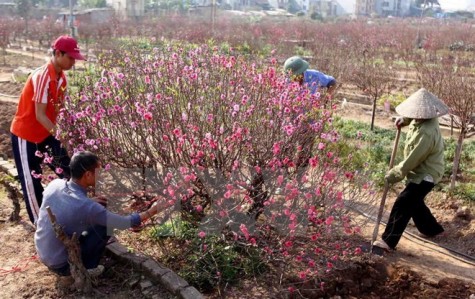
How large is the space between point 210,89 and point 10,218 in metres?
2.55

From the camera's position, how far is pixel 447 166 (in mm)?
6797

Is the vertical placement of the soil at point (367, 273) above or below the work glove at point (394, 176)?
below

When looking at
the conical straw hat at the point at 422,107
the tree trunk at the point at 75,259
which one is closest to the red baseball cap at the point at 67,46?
the tree trunk at the point at 75,259

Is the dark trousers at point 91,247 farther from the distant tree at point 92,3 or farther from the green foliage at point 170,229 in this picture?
the distant tree at point 92,3

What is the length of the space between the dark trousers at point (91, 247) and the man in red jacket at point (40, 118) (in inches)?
34.5

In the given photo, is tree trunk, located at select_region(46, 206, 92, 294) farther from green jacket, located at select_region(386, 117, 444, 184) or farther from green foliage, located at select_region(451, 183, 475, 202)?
green foliage, located at select_region(451, 183, 475, 202)

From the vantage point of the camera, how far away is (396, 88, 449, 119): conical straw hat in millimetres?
4527

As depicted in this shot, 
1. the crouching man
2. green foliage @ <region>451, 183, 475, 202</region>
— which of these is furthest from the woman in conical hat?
the crouching man

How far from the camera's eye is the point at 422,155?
15.0 feet

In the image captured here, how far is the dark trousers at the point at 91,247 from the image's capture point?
3723mm

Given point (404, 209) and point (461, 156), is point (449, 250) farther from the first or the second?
point (461, 156)

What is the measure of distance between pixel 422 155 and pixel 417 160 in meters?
0.06

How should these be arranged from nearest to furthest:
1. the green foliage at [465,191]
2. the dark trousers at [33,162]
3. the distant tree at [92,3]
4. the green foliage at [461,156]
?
the dark trousers at [33,162] < the green foliage at [465,191] < the green foliage at [461,156] < the distant tree at [92,3]

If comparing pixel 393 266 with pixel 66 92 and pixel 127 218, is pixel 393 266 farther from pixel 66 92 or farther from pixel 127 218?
pixel 66 92
